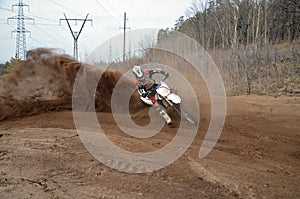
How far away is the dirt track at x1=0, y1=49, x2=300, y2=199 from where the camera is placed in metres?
3.93

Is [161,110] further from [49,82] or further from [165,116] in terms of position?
[49,82]

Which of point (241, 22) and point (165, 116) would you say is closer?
point (165, 116)

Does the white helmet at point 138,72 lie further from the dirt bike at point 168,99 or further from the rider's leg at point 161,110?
the rider's leg at point 161,110

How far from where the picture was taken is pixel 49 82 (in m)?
9.23

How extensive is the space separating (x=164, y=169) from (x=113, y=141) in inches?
74.8

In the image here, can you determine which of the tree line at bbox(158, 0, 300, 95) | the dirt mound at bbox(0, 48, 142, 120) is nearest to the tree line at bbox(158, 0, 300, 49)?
the tree line at bbox(158, 0, 300, 95)

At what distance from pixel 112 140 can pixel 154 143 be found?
866 mm

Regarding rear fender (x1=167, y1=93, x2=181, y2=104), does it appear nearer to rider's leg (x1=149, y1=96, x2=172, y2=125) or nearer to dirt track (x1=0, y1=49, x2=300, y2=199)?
rider's leg (x1=149, y1=96, x2=172, y2=125)

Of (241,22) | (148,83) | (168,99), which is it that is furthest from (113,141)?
(241,22)

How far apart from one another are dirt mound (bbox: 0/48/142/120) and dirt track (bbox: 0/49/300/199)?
28 millimetres

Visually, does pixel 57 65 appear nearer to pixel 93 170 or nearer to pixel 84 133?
pixel 84 133

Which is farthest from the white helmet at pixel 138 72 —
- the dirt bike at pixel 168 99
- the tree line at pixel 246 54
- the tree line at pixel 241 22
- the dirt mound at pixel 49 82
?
the tree line at pixel 241 22

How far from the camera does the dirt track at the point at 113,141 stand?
393cm

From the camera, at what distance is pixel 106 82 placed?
9141 mm
